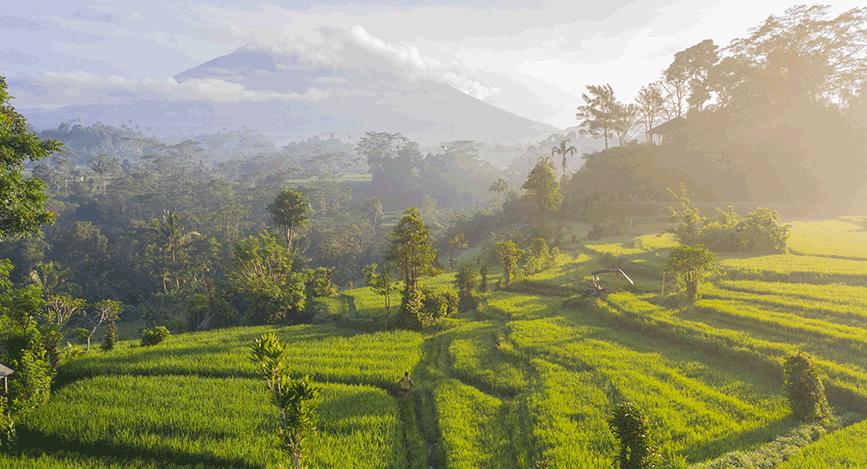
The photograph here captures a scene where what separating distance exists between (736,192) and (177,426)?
217 feet

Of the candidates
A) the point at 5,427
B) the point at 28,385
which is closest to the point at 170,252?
the point at 28,385

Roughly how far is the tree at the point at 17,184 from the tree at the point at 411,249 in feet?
50.4

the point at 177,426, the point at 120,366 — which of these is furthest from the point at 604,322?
the point at 120,366

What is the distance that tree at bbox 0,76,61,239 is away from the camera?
14656 millimetres

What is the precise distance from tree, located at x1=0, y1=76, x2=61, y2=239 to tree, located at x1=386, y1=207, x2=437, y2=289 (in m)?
15.4

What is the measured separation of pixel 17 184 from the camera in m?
15.0

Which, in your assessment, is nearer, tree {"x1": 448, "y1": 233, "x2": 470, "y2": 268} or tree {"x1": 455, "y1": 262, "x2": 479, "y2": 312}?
tree {"x1": 455, "y1": 262, "x2": 479, "y2": 312}

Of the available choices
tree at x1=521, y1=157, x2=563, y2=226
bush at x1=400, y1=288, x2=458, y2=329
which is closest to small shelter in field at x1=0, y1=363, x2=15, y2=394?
bush at x1=400, y1=288, x2=458, y2=329

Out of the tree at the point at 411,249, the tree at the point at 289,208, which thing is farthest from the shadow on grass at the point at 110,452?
the tree at the point at 289,208

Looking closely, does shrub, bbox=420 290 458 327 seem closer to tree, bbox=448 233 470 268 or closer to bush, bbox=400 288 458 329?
bush, bbox=400 288 458 329

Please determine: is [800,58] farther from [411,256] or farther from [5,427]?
[5,427]

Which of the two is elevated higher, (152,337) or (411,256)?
(411,256)

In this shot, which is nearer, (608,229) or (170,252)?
(608,229)

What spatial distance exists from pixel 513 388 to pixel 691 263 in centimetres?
1405
